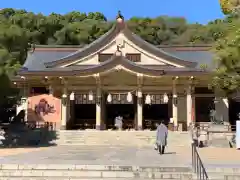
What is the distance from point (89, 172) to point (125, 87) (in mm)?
14634

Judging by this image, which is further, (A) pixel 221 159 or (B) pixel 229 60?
(B) pixel 229 60

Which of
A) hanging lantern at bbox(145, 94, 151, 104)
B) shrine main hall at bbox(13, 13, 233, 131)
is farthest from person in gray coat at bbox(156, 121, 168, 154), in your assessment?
hanging lantern at bbox(145, 94, 151, 104)

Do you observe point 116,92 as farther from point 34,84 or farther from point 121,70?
point 34,84

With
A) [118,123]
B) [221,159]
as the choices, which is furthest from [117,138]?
[221,159]

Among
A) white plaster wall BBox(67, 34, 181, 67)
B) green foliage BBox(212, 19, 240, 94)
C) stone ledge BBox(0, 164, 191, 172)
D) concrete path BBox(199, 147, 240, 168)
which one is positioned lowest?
concrete path BBox(199, 147, 240, 168)

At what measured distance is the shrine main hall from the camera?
23998 mm

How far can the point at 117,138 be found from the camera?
2156 centimetres

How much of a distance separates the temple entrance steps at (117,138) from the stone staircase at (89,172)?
32.2ft

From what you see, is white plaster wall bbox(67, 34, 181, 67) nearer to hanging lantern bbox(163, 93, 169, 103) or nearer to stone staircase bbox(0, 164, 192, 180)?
hanging lantern bbox(163, 93, 169, 103)

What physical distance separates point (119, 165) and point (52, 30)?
1756 inches

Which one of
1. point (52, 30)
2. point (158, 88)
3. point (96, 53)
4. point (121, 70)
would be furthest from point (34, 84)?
point (52, 30)

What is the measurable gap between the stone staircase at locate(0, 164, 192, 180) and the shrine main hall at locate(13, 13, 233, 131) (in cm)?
1268

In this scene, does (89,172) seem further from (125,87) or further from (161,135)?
(125,87)

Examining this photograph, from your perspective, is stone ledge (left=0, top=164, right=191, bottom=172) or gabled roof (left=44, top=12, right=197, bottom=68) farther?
gabled roof (left=44, top=12, right=197, bottom=68)
